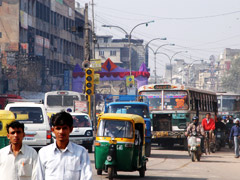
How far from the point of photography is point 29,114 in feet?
Answer: 67.9

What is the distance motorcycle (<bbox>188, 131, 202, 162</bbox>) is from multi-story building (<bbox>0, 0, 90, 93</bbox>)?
4530 centimetres

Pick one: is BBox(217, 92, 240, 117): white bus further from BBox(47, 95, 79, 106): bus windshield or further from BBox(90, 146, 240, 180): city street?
BBox(90, 146, 240, 180): city street

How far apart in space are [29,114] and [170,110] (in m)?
11.7

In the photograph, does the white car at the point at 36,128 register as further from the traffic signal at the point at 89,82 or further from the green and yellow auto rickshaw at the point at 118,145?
the traffic signal at the point at 89,82

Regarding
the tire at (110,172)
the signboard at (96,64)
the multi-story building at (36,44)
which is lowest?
the tire at (110,172)

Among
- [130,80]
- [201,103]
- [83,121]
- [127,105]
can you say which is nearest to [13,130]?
[127,105]

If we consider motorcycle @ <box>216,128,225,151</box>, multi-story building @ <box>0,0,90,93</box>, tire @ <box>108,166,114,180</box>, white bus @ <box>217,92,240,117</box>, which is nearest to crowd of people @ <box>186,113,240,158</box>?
motorcycle @ <box>216,128,225,151</box>

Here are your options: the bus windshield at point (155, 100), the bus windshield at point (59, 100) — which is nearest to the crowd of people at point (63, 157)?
the bus windshield at point (155, 100)

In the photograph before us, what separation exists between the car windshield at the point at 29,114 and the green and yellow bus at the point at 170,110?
35.0 feet

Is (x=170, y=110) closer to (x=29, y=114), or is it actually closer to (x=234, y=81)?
(x=29, y=114)

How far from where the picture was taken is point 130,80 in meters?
59.4

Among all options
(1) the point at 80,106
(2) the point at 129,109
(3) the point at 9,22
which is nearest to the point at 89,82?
(1) the point at 80,106

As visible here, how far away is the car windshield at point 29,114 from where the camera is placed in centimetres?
2036

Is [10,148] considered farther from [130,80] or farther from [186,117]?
[130,80]
